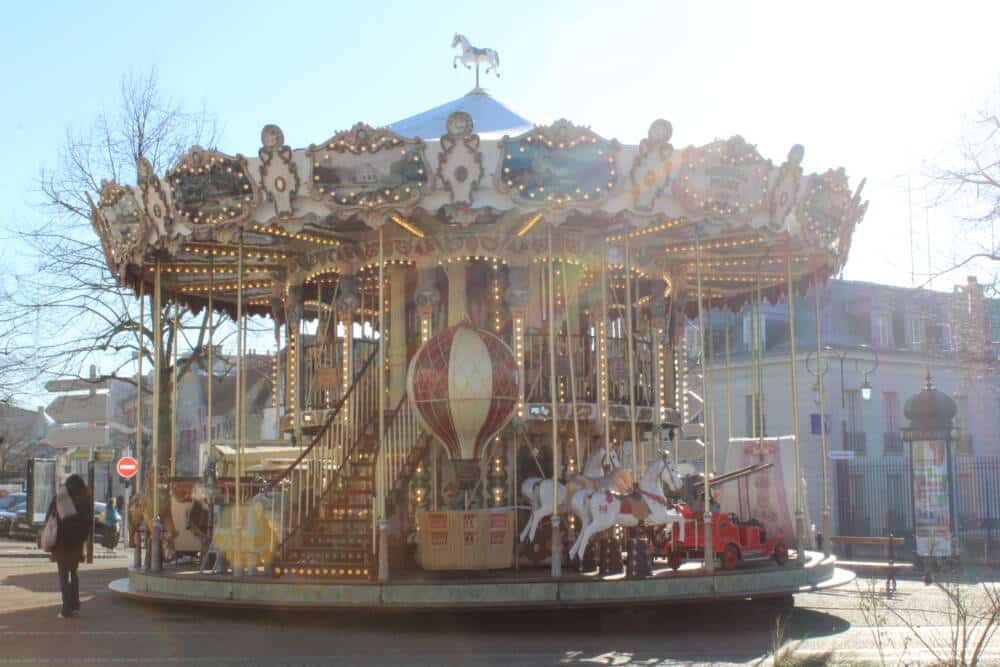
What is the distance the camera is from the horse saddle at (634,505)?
15.8 metres

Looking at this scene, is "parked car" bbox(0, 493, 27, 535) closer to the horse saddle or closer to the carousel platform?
the carousel platform

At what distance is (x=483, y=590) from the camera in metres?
14.6

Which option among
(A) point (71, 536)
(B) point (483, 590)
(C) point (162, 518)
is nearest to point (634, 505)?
(B) point (483, 590)

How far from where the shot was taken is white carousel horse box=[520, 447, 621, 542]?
53.0 feet

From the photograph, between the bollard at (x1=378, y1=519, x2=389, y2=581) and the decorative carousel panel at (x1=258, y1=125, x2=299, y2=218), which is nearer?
the bollard at (x1=378, y1=519, x2=389, y2=581)

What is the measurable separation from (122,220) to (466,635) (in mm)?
8099

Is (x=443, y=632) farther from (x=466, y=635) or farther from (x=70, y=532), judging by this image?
(x=70, y=532)

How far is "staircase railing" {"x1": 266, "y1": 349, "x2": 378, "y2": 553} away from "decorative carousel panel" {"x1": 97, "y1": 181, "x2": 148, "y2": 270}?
3845mm

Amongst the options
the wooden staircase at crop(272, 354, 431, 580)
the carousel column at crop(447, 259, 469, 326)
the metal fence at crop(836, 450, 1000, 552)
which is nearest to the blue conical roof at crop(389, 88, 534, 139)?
the carousel column at crop(447, 259, 469, 326)

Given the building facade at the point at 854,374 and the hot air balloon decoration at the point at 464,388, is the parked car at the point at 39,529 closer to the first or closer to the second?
the building facade at the point at 854,374

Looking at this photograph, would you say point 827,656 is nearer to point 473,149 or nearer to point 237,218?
point 473,149

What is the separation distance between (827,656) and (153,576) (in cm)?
949

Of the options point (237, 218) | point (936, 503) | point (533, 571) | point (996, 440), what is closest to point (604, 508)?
point (533, 571)

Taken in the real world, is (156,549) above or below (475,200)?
below
